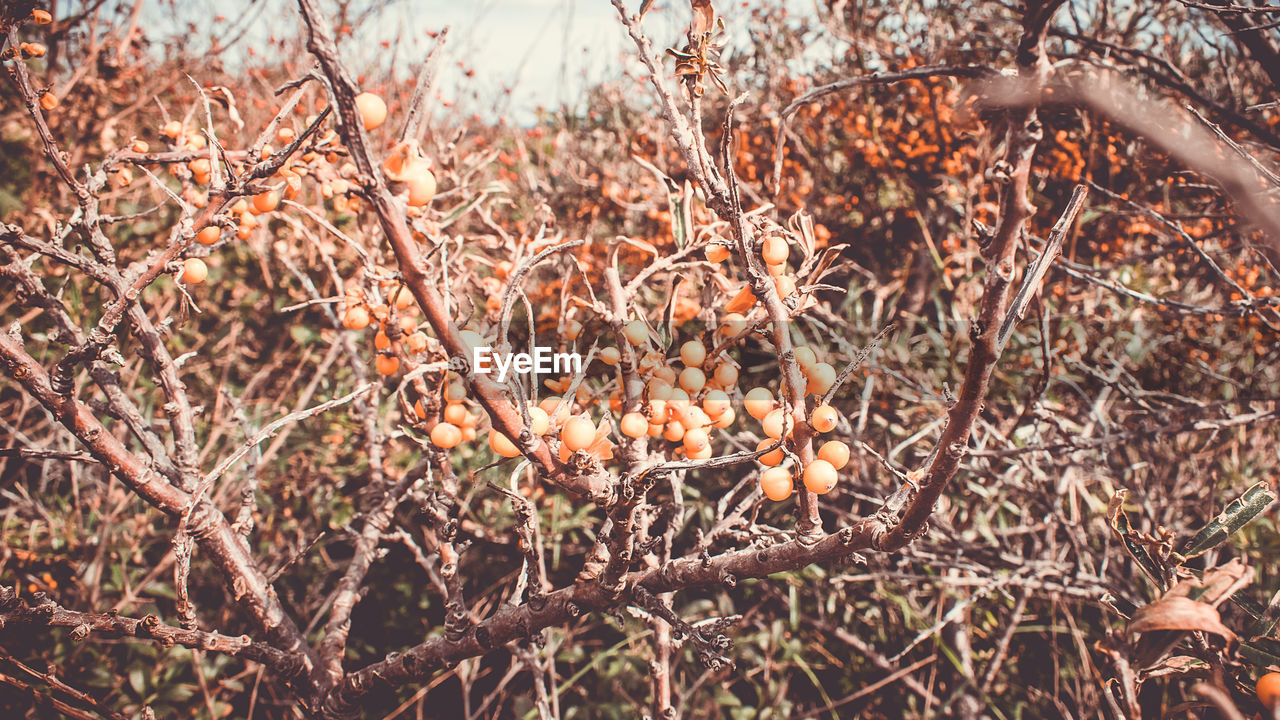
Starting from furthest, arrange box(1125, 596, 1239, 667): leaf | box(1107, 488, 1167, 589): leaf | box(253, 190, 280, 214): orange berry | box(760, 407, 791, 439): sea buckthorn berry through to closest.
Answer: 1. box(253, 190, 280, 214): orange berry
2. box(760, 407, 791, 439): sea buckthorn berry
3. box(1107, 488, 1167, 589): leaf
4. box(1125, 596, 1239, 667): leaf

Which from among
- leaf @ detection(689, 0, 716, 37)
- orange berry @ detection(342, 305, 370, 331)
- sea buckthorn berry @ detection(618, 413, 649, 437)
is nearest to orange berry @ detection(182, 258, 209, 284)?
orange berry @ detection(342, 305, 370, 331)

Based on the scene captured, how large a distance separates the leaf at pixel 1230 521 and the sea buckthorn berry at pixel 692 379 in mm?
576

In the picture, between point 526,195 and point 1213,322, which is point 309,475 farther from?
point 1213,322

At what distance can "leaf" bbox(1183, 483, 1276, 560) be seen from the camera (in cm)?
71

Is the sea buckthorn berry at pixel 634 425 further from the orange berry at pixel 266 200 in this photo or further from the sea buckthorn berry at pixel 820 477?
the orange berry at pixel 266 200

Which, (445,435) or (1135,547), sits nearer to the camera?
(1135,547)

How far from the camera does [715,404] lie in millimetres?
810

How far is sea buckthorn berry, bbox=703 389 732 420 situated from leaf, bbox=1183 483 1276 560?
1.75 ft

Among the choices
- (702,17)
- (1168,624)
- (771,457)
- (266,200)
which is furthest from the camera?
(266,200)

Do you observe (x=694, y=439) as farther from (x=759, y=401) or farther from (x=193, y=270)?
(x=193, y=270)

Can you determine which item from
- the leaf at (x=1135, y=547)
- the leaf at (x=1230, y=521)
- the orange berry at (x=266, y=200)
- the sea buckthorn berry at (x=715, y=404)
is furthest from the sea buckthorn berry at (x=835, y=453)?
the orange berry at (x=266, y=200)

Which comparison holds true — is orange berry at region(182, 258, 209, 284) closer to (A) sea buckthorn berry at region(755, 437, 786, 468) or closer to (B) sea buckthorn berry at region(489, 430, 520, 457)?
(B) sea buckthorn berry at region(489, 430, 520, 457)

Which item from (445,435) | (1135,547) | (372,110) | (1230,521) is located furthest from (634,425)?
(1230,521)

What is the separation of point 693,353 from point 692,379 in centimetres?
4
